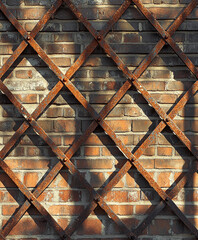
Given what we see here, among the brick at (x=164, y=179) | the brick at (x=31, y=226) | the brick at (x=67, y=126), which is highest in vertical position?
the brick at (x=67, y=126)

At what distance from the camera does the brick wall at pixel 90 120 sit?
1.51 m

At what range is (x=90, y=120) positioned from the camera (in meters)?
1.53

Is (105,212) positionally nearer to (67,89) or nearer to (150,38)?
(67,89)

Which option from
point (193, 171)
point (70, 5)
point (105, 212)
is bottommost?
Result: point (105, 212)

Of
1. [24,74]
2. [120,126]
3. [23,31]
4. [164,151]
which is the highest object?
[23,31]

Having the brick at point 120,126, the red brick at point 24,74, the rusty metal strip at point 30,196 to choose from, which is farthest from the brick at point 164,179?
the red brick at point 24,74

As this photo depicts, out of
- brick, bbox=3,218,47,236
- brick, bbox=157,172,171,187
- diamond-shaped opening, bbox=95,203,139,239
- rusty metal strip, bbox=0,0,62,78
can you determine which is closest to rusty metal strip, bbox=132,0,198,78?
rusty metal strip, bbox=0,0,62,78

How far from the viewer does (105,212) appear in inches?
60.9

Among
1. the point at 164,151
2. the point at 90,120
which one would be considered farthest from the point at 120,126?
the point at 164,151

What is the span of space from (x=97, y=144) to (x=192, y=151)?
0.48 meters

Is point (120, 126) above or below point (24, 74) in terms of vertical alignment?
below

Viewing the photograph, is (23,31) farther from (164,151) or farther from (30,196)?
(164,151)

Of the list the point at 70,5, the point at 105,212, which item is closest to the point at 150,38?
the point at 70,5

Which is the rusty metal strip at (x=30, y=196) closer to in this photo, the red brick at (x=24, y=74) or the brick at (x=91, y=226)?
the brick at (x=91, y=226)
